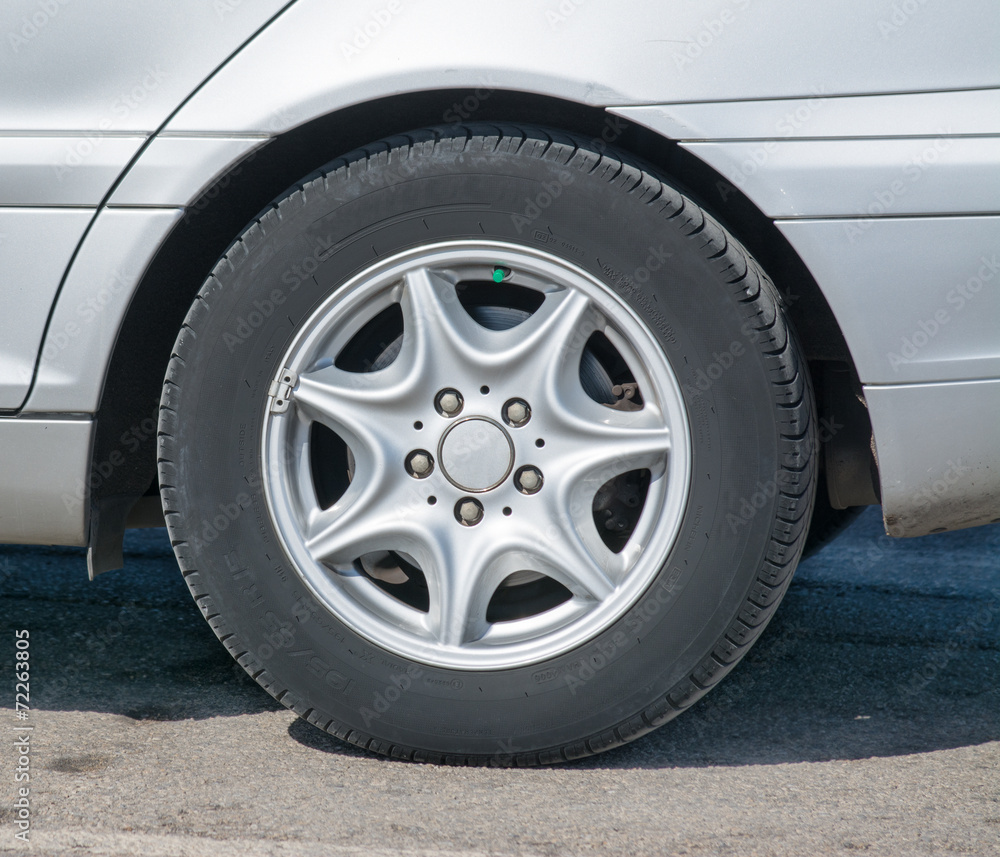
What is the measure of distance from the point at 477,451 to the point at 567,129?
600mm

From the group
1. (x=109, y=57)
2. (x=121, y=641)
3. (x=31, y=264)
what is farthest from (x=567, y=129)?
(x=121, y=641)

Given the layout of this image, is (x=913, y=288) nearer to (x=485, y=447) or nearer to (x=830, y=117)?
(x=830, y=117)

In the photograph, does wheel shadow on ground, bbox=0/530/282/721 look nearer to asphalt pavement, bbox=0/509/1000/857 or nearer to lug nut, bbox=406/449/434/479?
asphalt pavement, bbox=0/509/1000/857

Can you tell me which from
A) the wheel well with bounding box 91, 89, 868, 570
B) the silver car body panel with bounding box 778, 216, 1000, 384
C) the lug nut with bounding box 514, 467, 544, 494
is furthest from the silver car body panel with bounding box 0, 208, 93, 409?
the silver car body panel with bounding box 778, 216, 1000, 384

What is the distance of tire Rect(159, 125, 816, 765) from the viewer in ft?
5.09

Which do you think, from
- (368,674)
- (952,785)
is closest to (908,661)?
(952,785)

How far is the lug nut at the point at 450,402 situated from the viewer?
162 centimetres

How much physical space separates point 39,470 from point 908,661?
6.22 ft

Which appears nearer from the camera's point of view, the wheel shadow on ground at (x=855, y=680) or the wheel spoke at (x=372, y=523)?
the wheel spoke at (x=372, y=523)

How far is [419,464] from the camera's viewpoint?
1.63m

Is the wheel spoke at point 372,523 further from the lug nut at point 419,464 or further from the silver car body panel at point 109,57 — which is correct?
the silver car body panel at point 109,57

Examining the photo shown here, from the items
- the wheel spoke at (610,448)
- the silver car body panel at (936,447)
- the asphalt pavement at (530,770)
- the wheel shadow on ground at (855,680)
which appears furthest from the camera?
the wheel shadow on ground at (855,680)

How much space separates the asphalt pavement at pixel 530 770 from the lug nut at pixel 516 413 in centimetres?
62

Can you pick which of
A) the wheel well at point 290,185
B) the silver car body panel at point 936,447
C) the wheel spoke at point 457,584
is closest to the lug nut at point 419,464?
the wheel spoke at point 457,584
